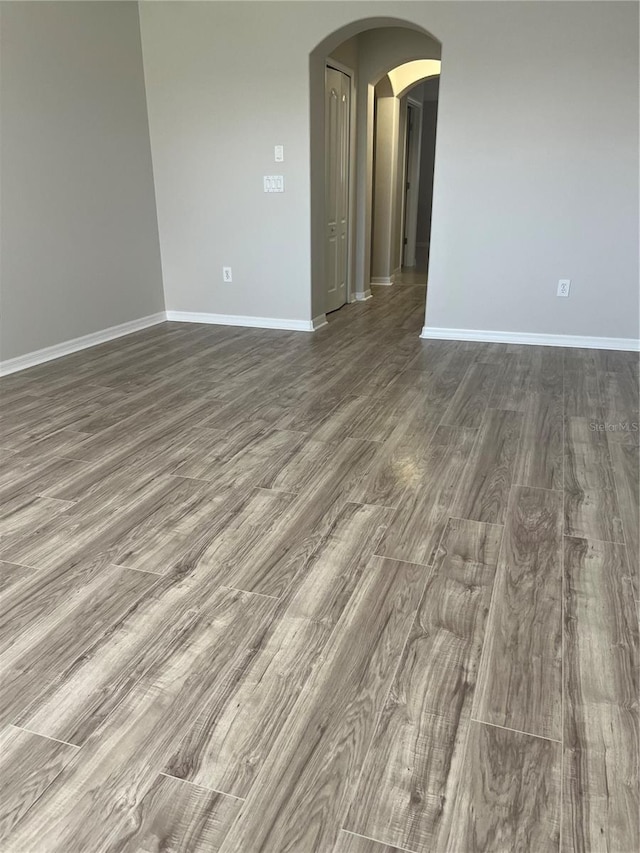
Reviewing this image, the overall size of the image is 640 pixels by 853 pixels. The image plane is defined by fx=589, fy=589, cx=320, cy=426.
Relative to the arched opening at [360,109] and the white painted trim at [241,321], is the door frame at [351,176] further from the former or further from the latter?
the white painted trim at [241,321]

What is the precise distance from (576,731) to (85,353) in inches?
159

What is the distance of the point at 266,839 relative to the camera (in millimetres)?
1065

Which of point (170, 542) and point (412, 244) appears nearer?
point (170, 542)

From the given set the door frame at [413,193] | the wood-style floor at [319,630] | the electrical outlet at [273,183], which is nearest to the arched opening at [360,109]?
the electrical outlet at [273,183]

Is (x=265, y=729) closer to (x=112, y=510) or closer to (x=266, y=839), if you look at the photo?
(x=266, y=839)

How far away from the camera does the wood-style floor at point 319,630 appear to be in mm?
1120

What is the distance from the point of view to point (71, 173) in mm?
4145

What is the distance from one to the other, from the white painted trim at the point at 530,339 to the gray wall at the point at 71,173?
2556 millimetres

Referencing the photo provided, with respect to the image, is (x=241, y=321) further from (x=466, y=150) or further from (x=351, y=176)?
(x=466, y=150)

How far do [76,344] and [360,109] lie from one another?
3.53m

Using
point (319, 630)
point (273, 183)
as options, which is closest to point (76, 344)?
point (273, 183)

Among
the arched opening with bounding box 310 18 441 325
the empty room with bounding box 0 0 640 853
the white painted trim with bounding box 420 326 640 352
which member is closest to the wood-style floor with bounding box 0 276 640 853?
the empty room with bounding box 0 0 640 853

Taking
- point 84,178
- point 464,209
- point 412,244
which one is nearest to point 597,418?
point 464,209

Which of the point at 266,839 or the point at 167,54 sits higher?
the point at 167,54
